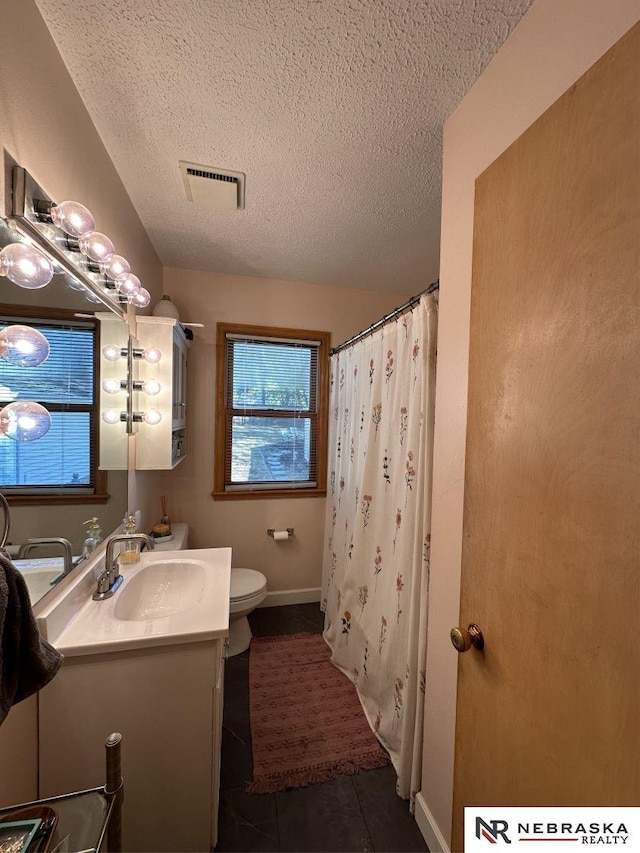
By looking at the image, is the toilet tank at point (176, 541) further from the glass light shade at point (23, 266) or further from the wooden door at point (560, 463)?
the wooden door at point (560, 463)

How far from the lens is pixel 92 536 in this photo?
1.20 meters

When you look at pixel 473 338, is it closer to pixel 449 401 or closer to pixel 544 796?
pixel 449 401

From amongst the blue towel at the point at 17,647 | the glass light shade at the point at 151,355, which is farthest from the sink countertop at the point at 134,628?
the glass light shade at the point at 151,355

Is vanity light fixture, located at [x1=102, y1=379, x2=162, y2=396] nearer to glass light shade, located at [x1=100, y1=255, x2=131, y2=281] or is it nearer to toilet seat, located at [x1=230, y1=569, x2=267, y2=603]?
glass light shade, located at [x1=100, y1=255, x2=131, y2=281]

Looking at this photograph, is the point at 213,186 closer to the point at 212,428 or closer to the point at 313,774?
the point at 212,428

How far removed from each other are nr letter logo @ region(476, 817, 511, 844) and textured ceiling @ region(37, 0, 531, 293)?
6.03 feet

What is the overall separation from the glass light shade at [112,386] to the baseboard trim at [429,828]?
6.11 feet

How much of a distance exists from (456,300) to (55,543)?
1393 mm

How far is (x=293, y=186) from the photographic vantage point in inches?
58.5

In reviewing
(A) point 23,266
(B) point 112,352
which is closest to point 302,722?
(B) point 112,352

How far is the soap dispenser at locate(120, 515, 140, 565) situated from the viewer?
1422 mm

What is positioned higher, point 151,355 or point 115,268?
point 115,268

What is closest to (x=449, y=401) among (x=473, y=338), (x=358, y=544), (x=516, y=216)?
(x=473, y=338)

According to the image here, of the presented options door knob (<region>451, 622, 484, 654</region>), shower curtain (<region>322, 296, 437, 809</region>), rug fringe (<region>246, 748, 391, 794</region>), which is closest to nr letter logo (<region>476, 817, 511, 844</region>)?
door knob (<region>451, 622, 484, 654</region>)
